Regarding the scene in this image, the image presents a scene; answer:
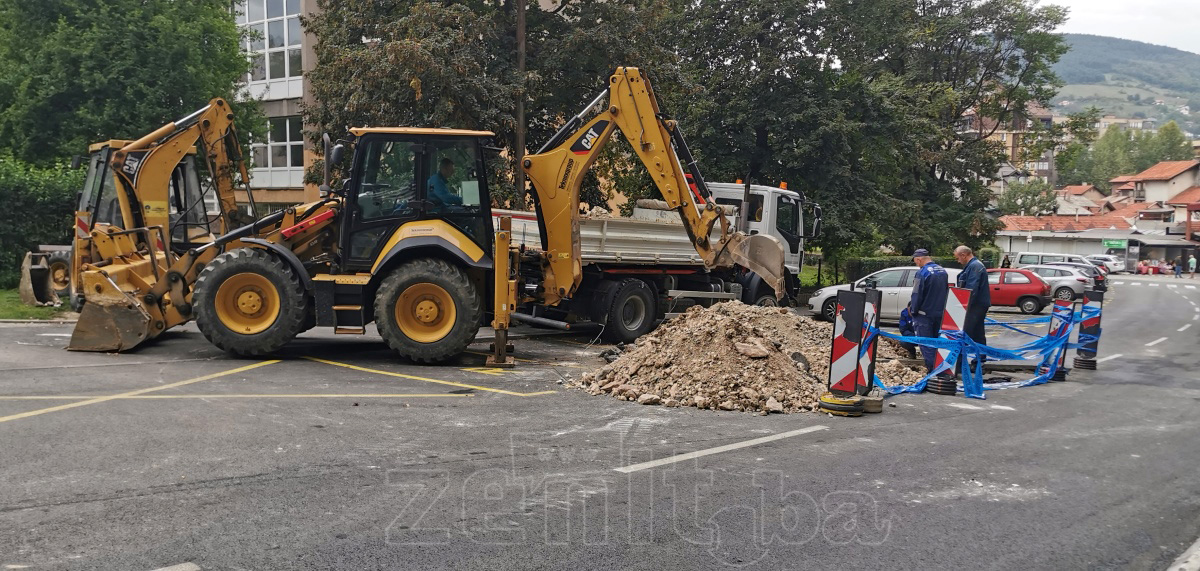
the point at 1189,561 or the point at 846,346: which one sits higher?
the point at 846,346

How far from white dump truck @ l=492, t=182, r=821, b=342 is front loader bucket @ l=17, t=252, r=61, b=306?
9.49m

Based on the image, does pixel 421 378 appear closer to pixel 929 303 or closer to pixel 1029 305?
pixel 929 303

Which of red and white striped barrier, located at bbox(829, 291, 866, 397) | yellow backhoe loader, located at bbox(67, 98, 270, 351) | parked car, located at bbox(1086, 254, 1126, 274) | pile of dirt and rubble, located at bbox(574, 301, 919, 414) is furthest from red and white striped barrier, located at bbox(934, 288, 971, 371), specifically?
parked car, located at bbox(1086, 254, 1126, 274)

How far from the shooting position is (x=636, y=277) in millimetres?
15992

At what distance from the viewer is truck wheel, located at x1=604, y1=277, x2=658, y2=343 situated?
15305mm

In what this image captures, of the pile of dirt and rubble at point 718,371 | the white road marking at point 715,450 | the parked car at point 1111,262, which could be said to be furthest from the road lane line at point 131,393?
the parked car at point 1111,262

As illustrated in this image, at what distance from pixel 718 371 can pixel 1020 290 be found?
71.1 ft

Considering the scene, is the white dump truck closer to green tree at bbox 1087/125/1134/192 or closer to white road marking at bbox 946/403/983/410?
white road marking at bbox 946/403/983/410

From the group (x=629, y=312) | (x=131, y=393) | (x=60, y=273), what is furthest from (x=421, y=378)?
(x=60, y=273)

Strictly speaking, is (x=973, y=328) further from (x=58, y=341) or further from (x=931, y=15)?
(x=931, y=15)

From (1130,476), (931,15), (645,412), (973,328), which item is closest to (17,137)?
(645,412)

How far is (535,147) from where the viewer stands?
861 inches

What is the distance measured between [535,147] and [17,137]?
13.0 meters

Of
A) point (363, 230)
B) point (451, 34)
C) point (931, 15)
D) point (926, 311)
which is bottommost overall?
point (926, 311)
